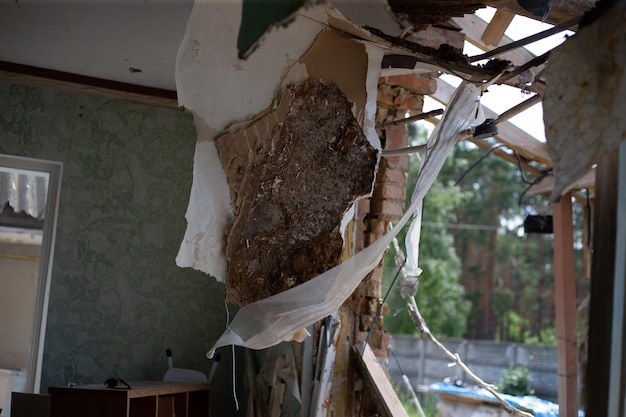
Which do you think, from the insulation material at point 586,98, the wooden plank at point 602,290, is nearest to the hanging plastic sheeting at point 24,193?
the insulation material at point 586,98

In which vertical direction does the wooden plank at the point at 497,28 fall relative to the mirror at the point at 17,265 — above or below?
above

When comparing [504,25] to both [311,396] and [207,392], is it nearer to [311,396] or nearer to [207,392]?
[311,396]

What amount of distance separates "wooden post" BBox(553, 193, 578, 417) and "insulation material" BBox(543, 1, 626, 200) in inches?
137

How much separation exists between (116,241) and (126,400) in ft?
3.73

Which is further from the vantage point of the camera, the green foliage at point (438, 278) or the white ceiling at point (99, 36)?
the green foliage at point (438, 278)

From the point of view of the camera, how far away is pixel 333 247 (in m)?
2.61

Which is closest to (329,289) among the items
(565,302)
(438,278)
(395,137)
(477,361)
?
(395,137)

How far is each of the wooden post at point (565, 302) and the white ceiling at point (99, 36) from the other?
9.47 ft

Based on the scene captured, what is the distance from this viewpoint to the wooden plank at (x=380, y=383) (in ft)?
10.7

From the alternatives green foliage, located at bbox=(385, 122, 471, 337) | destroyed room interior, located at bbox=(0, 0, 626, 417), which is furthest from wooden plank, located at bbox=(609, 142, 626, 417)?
green foliage, located at bbox=(385, 122, 471, 337)

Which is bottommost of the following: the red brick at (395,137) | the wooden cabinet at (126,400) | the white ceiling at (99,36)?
the wooden cabinet at (126,400)

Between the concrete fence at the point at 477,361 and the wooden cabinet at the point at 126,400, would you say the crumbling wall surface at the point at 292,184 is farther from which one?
the concrete fence at the point at 477,361

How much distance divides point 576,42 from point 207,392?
2929mm

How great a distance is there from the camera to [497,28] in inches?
147
